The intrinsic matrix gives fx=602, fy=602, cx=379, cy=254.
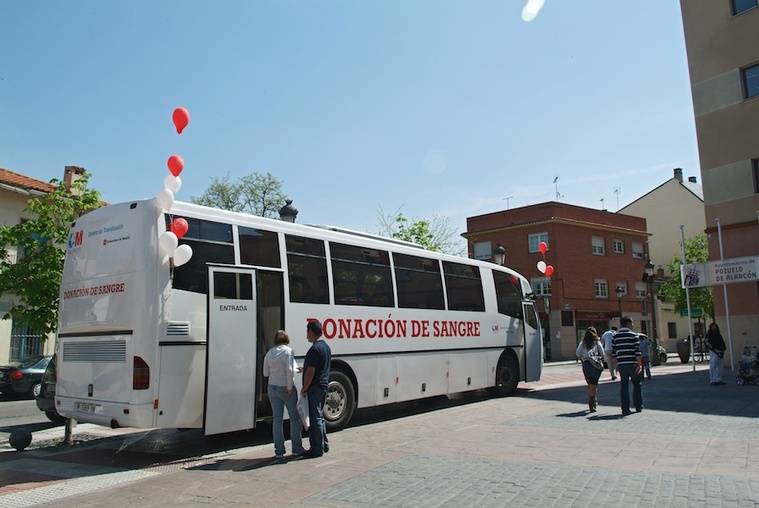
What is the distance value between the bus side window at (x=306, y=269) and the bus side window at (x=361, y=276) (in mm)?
278


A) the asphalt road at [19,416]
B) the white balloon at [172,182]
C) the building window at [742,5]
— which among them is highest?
the building window at [742,5]

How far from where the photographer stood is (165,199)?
8227 mm

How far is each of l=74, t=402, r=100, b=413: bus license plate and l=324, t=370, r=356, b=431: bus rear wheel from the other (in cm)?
346

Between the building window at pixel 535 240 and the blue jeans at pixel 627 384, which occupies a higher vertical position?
the building window at pixel 535 240

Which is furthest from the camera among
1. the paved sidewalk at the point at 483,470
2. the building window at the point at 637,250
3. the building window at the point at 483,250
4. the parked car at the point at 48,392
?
the building window at the point at 637,250

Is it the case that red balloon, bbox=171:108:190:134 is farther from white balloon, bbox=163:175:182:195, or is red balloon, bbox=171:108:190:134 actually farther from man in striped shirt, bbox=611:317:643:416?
man in striped shirt, bbox=611:317:643:416

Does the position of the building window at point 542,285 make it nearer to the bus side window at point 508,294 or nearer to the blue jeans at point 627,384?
the bus side window at point 508,294

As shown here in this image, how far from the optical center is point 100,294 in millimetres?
8484

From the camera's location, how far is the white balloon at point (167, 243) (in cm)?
790

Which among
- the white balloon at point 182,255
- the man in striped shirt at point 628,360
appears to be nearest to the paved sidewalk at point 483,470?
the man in striped shirt at point 628,360

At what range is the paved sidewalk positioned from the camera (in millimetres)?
5863

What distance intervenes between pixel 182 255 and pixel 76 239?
2.40 metres

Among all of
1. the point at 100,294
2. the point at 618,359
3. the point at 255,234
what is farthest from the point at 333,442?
the point at 618,359

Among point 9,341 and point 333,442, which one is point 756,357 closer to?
point 333,442
